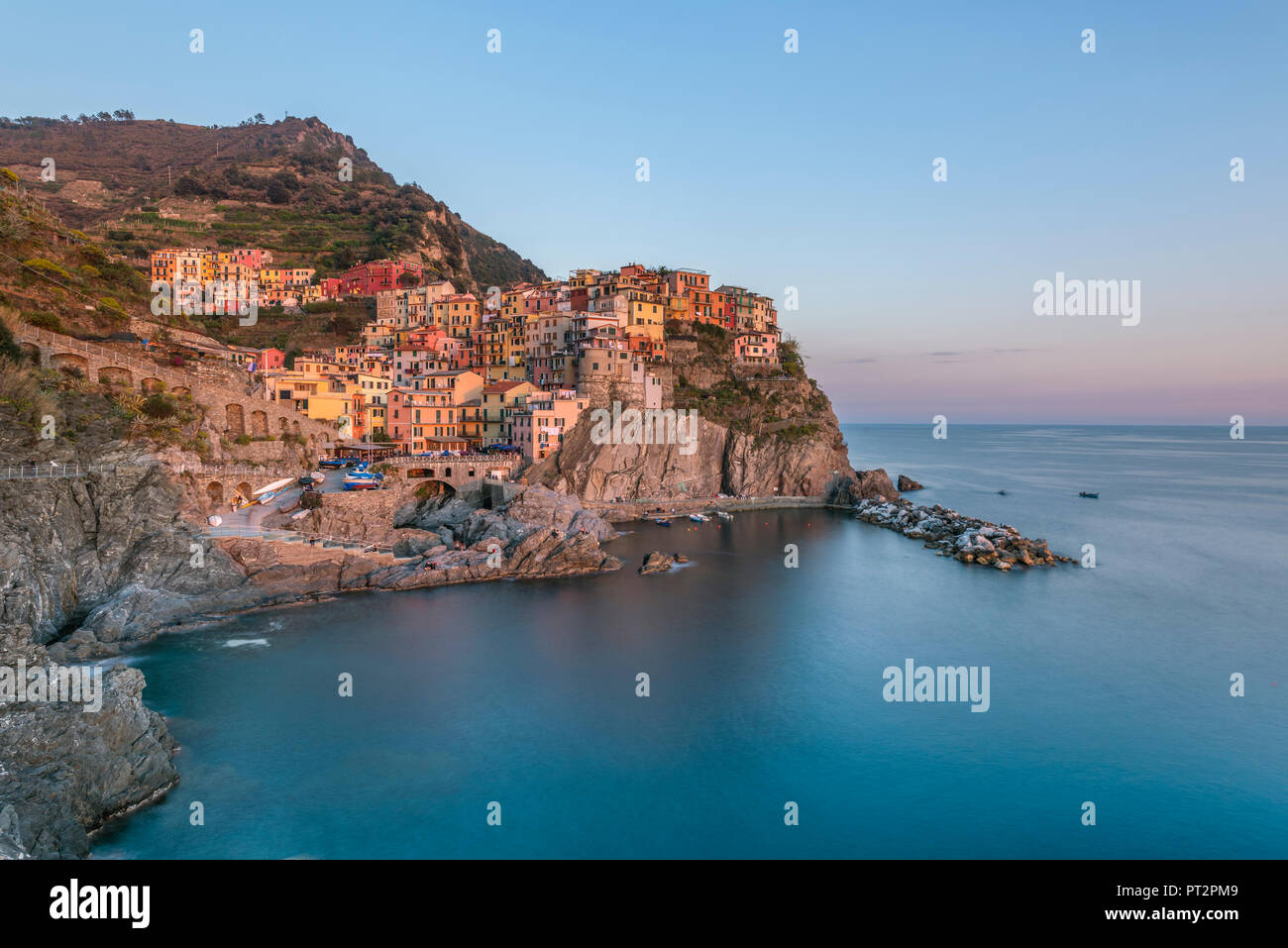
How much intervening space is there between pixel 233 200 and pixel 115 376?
75.7m

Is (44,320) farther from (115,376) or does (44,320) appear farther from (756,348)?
(756,348)

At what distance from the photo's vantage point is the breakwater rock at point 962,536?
39.0 metres


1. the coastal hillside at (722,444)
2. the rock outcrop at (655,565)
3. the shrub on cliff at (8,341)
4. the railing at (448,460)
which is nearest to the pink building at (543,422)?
the coastal hillside at (722,444)

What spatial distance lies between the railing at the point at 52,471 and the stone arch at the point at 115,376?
922cm

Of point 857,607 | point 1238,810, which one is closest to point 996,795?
point 1238,810

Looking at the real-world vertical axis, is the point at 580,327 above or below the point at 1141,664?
above

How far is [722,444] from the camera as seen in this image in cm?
5809

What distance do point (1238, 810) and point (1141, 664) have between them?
9.48 m

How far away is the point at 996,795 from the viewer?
16.5 metres

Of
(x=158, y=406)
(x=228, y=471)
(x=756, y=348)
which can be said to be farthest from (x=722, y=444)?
(x=158, y=406)

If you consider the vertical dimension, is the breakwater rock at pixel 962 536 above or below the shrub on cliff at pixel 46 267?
below

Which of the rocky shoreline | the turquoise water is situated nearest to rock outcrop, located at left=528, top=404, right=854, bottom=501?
the rocky shoreline

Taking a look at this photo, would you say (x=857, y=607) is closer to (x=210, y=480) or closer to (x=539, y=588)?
(x=539, y=588)

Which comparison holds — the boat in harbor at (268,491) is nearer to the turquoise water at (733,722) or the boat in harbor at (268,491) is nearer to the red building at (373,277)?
the turquoise water at (733,722)
